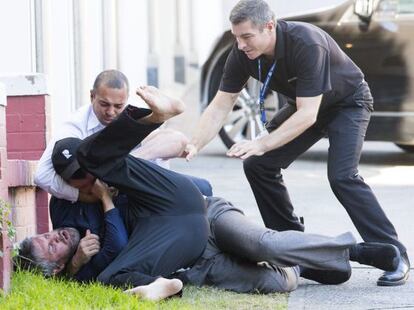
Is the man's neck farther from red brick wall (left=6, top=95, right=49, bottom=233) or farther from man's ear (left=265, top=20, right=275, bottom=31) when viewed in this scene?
red brick wall (left=6, top=95, right=49, bottom=233)

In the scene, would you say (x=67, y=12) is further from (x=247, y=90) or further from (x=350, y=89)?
(x=350, y=89)

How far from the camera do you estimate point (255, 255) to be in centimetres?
655

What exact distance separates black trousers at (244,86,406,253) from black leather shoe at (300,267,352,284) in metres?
0.32

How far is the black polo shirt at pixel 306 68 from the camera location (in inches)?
267

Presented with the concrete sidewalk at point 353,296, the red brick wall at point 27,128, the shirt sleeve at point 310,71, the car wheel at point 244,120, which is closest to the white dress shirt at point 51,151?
the red brick wall at point 27,128

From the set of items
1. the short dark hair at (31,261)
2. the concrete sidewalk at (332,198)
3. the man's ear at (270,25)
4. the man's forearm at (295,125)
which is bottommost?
the concrete sidewalk at (332,198)

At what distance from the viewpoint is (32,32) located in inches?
361

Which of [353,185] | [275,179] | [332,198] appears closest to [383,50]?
[332,198]

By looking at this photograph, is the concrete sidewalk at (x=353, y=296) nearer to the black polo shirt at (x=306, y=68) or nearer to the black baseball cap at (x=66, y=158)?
the black polo shirt at (x=306, y=68)

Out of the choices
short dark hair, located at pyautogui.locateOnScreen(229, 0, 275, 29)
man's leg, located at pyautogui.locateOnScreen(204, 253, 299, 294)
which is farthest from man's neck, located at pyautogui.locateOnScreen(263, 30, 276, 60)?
man's leg, located at pyautogui.locateOnScreen(204, 253, 299, 294)

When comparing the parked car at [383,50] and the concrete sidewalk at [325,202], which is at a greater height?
the parked car at [383,50]

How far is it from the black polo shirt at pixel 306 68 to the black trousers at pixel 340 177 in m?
0.11

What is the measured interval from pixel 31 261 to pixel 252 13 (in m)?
1.73

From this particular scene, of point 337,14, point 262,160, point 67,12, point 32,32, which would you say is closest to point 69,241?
point 262,160
